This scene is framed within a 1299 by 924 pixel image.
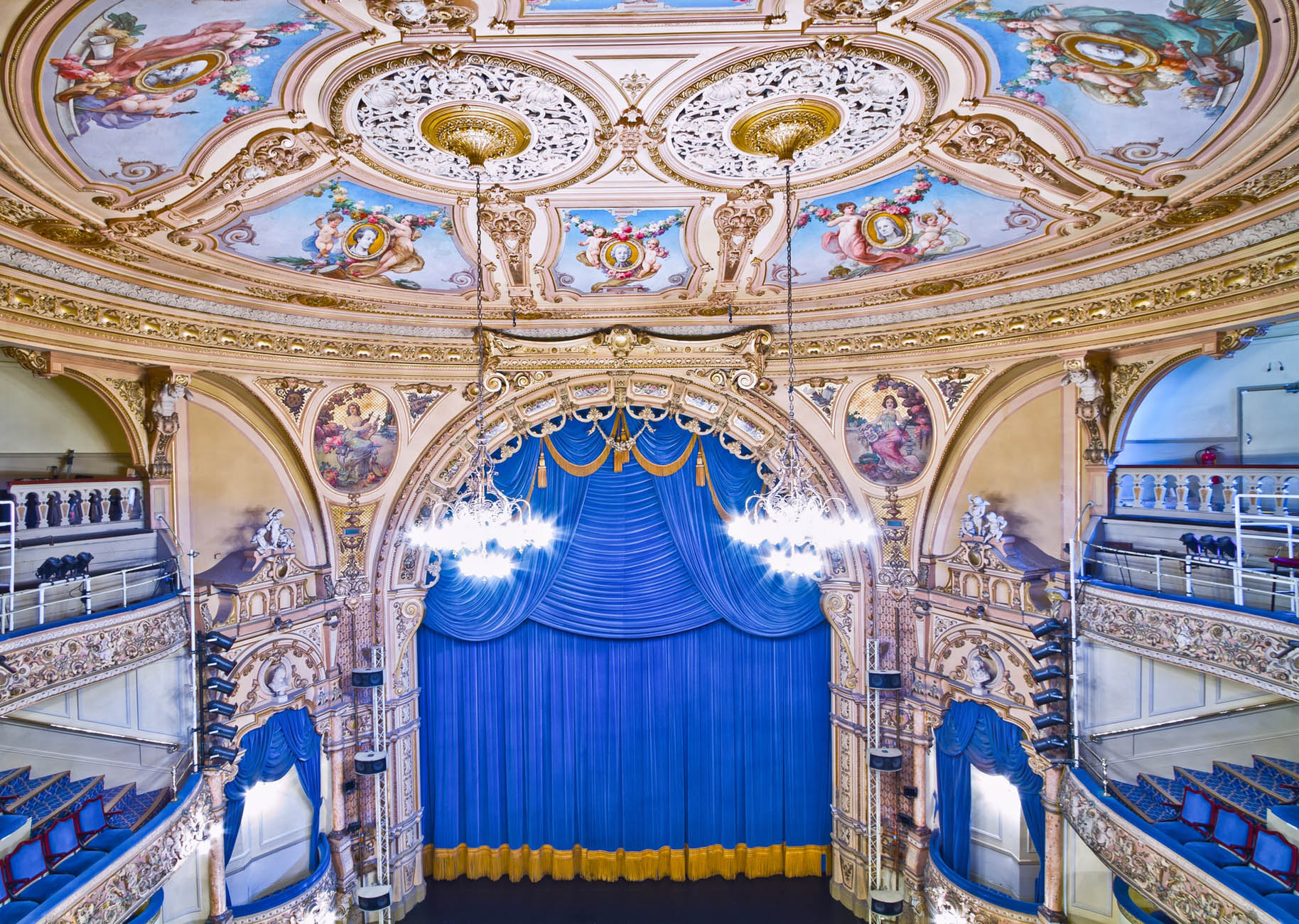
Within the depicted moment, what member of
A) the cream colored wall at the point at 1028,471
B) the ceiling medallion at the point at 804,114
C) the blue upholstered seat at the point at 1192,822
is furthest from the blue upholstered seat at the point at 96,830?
the cream colored wall at the point at 1028,471

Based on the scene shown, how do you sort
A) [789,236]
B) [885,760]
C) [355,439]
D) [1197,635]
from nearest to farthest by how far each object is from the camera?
[1197,635] → [789,236] → [885,760] → [355,439]

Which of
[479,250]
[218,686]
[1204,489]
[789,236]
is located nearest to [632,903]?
[218,686]

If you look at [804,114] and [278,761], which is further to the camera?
Result: [278,761]

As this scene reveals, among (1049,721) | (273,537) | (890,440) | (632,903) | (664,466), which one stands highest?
(890,440)

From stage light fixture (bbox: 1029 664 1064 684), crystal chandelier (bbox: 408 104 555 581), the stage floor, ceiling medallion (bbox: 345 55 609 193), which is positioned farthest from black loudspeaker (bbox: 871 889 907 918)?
ceiling medallion (bbox: 345 55 609 193)

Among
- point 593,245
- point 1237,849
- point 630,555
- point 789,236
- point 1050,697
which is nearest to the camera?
point 1237,849

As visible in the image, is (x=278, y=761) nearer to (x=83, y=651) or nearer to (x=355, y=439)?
(x=83, y=651)

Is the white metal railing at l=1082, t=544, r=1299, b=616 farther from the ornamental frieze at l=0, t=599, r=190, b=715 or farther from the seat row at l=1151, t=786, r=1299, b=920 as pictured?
the ornamental frieze at l=0, t=599, r=190, b=715

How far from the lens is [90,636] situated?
268 inches

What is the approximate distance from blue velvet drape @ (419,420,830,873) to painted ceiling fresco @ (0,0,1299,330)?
14.7 ft

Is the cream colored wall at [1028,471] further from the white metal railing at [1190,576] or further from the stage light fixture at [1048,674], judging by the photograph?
the stage light fixture at [1048,674]

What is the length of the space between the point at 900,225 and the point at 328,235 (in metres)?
6.21

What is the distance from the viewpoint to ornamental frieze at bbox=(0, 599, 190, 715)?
19.9 feet

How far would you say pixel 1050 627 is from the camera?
8.16 m
